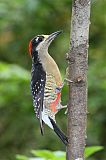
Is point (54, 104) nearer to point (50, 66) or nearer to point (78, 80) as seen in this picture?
point (50, 66)

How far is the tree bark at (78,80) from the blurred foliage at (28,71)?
272 cm

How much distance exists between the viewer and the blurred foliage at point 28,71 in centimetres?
626

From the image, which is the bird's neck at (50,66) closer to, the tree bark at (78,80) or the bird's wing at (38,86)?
the bird's wing at (38,86)

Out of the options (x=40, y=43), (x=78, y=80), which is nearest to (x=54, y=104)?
(x=40, y=43)

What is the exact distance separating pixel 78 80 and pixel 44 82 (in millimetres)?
767

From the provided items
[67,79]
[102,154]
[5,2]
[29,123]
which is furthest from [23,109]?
[67,79]

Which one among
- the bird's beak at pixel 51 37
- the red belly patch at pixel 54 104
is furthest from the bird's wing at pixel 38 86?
the bird's beak at pixel 51 37

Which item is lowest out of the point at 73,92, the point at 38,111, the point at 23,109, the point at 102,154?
the point at 102,154

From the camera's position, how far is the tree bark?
10.1 feet

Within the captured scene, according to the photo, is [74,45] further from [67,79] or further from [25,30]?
[25,30]

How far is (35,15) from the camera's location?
700cm

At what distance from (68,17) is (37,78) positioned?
3320 mm

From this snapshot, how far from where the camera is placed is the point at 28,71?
6633mm

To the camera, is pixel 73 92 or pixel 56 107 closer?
pixel 73 92
